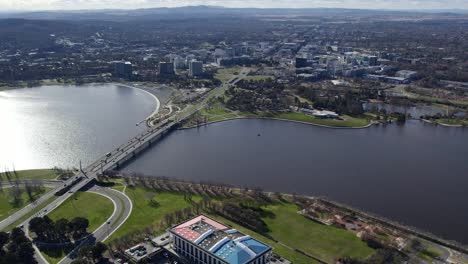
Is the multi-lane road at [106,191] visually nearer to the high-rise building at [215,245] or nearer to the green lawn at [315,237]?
the high-rise building at [215,245]

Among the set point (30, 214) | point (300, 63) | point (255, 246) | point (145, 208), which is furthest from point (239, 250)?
point (300, 63)

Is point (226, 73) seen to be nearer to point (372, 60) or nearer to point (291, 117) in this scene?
point (372, 60)

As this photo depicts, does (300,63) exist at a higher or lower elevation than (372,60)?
lower

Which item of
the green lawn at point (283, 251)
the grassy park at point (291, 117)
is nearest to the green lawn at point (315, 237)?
the green lawn at point (283, 251)

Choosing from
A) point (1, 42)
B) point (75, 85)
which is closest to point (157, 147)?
point (75, 85)

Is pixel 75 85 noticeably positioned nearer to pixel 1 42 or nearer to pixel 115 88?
pixel 115 88

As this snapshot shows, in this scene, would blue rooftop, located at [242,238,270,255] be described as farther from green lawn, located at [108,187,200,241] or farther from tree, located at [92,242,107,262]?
tree, located at [92,242,107,262]

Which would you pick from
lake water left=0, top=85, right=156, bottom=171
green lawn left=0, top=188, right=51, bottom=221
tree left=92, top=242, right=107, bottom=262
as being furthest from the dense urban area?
lake water left=0, top=85, right=156, bottom=171
